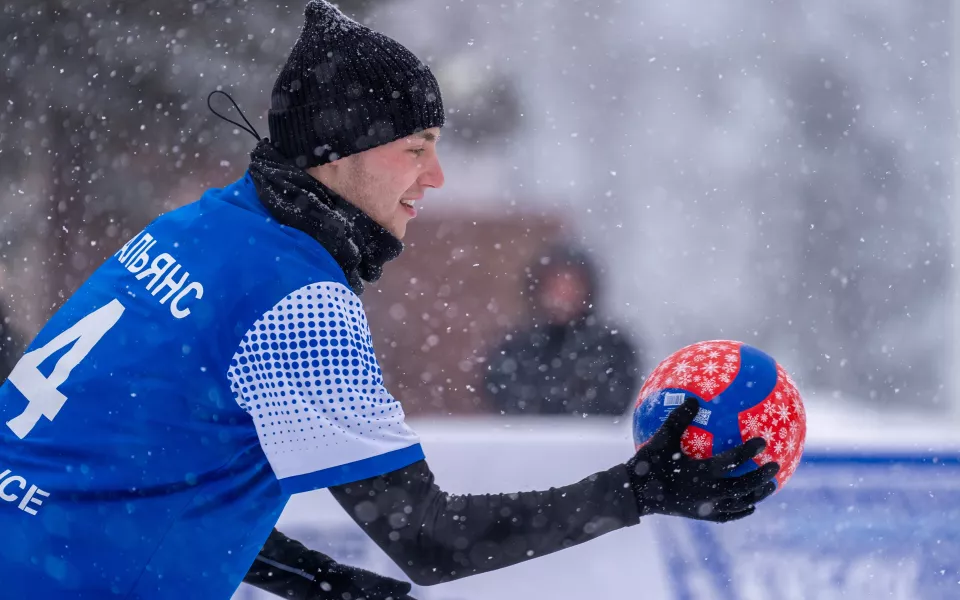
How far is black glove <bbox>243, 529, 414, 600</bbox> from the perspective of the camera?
2164 mm

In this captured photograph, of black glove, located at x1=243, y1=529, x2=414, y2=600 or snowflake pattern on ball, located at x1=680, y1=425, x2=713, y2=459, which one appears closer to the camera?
snowflake pattern on ball, located at x1=680, y1=425, x2=713, y2=459

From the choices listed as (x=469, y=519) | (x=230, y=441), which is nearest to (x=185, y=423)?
(x=230, y=441)

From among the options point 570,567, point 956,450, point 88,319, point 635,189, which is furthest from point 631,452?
point 635,189

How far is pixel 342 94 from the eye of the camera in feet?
6.55

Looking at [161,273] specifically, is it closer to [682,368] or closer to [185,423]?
[185,423]

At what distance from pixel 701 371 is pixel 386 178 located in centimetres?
86

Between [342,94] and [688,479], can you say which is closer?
[688,479]

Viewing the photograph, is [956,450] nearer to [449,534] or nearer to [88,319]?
[449,534]

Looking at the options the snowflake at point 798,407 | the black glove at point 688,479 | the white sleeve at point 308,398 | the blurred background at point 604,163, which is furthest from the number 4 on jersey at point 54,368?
the blurred background at point 604,163

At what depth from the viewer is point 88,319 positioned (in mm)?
1641

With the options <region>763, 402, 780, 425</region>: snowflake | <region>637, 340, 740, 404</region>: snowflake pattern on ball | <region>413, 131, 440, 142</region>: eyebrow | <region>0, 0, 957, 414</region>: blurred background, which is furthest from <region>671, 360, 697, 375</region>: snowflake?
<region>0, 0, 957, 414</region>: blurred background

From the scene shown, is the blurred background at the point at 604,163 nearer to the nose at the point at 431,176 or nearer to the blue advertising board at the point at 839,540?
the blue advertising board at the point at 839,540

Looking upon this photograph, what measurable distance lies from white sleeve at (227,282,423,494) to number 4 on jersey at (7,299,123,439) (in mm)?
253

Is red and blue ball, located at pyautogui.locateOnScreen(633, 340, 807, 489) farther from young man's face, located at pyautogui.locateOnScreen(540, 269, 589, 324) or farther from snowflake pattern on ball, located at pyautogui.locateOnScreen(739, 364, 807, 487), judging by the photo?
young man's face, located at pyautogui.locateOnScreen(540, 269, 589, 324)
